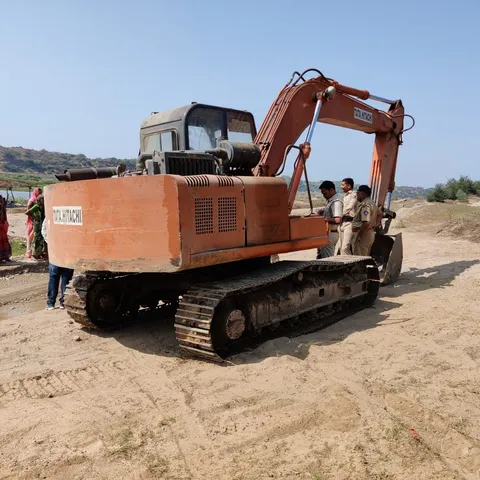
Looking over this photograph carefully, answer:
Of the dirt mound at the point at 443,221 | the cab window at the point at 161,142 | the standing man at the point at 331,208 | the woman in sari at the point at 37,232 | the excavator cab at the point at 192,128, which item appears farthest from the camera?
the dirt mound at the point at 443,221

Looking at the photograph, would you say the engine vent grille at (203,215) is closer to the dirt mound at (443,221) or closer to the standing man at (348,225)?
the standing man at (348,225)

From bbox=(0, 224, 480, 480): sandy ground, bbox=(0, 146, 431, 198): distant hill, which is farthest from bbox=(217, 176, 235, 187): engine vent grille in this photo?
bbox=(0, 146, 431, 198): distant hill

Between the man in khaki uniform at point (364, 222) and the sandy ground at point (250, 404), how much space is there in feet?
7.44

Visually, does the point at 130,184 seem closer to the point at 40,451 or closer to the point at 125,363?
the point at 125,363

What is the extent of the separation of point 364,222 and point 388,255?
4.74ft

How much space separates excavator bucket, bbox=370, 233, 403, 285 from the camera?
8.74m

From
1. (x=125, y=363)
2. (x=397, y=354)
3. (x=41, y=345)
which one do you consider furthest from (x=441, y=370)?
(x=41, y=345)

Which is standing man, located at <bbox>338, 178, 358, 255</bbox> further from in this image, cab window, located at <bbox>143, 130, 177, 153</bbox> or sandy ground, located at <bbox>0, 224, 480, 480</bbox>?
cab window, located at <bbox>143, 130, 177, 153</bbox>

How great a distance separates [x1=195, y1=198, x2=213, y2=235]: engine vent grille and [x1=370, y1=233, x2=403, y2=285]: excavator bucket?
4585 millimetres

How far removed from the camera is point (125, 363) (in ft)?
16.7

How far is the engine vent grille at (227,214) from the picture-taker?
4.97 m

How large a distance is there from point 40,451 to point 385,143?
8.15m

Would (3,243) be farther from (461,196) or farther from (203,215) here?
(461,196)

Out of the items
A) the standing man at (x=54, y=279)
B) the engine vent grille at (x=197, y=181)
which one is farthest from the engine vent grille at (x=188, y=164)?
the standing man at (x=54, y=279)
